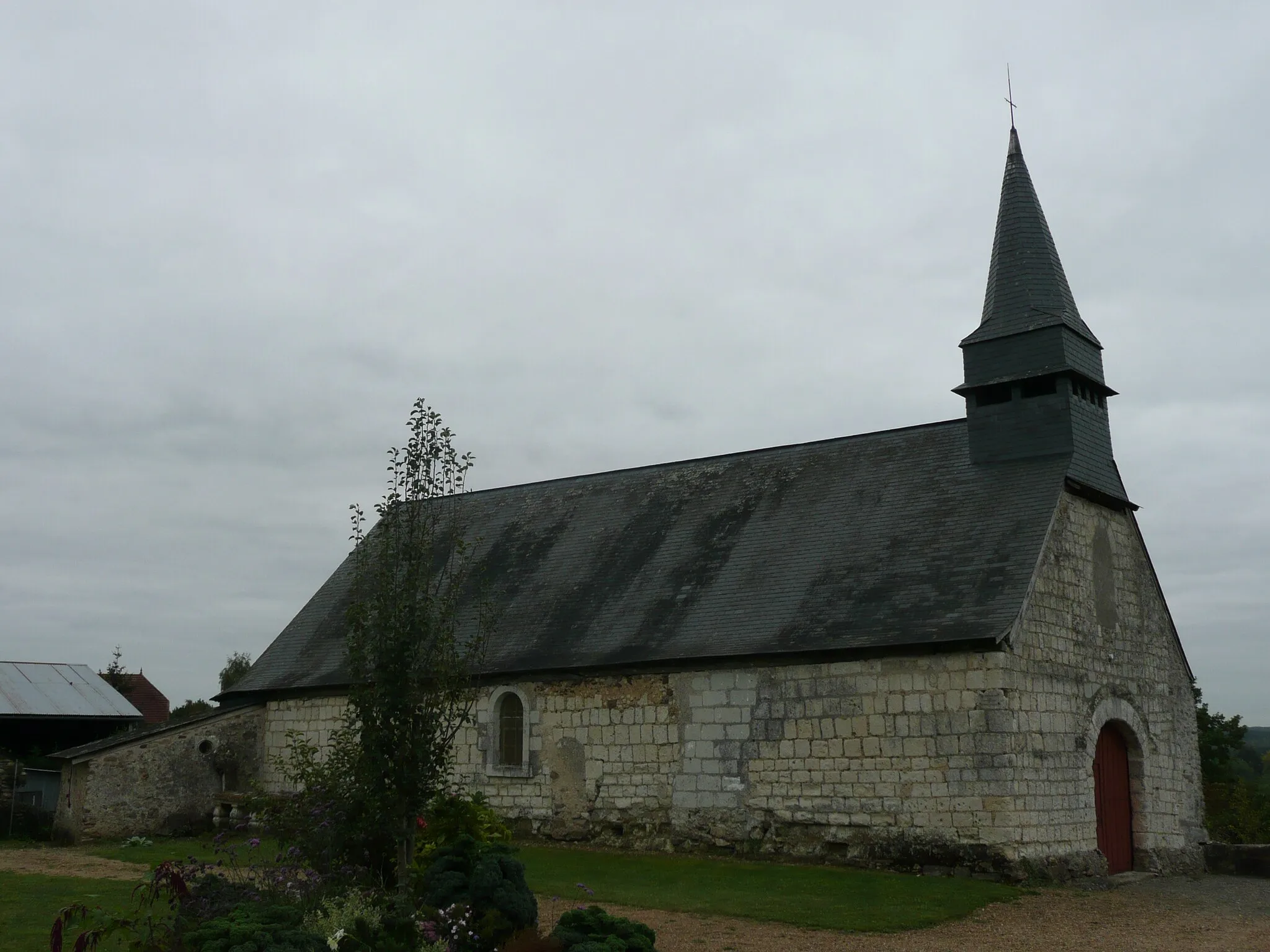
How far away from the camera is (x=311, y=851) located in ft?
30.8

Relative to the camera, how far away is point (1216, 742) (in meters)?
34.6

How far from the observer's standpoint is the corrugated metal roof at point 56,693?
22.1m

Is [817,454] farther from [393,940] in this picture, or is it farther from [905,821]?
[393,940]

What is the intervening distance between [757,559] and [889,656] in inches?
140

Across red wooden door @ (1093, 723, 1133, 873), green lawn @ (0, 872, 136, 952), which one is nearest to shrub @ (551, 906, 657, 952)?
green lawn @ (0, 872, 136, 952)

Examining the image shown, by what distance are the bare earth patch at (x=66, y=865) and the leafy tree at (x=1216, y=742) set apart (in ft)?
96.4

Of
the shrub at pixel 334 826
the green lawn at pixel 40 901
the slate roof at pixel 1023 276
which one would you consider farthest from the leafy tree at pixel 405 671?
the slate roof at pixel 1023 276

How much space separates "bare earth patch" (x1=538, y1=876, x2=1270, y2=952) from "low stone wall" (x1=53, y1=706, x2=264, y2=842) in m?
10.6

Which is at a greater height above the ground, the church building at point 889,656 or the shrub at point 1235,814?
the church building at point 889,656

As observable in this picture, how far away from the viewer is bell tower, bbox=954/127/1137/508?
17141mm

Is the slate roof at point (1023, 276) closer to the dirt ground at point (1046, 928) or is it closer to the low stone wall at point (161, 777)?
the dirt ground at point (1046, 928)

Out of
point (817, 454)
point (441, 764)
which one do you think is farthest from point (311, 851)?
point (817, 454)

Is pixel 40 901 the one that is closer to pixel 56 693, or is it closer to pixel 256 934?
pixel 256 934

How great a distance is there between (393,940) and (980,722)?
342 inches
